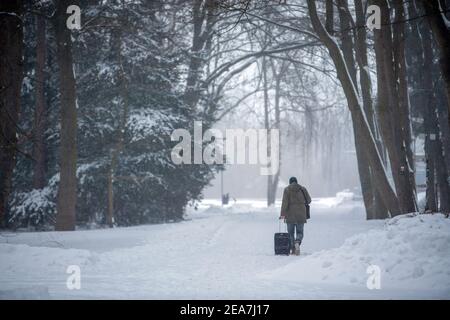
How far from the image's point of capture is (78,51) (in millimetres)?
20078

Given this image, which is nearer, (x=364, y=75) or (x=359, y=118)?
(x=359, y=118)

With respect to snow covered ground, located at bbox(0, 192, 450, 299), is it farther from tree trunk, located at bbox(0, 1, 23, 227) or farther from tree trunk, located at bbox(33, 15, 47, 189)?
tree trunk, located at bbox(33, 15, 47, 189)

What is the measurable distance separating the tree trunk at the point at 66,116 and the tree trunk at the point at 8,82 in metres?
4.94

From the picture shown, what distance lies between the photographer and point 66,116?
1658 centimetres

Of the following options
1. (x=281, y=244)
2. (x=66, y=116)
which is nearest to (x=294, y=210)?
(x=281, y=244)

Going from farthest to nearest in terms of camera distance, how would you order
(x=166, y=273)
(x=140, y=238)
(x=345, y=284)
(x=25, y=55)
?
(x=25, y=55), (x=140, y=238), (x=166, y=273), (x=345, y=284)

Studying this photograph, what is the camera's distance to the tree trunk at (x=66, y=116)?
54.2 feet

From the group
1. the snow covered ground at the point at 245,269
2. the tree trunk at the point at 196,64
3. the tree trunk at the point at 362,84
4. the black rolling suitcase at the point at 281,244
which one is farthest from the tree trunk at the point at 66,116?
the tree trunk at the point at 362,84

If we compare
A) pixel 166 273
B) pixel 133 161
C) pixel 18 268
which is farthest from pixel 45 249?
pixel 133 161

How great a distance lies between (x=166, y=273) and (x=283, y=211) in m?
3.96

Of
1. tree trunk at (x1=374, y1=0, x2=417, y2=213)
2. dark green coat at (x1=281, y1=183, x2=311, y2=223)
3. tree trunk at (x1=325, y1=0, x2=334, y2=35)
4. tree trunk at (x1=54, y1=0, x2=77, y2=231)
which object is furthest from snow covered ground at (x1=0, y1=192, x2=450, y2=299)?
tree trunk at (x1=325, y1=0, x2=334, y2=35)

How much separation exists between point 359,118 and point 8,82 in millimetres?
9812

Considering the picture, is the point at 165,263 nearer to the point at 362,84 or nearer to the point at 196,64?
the point at 362,84
